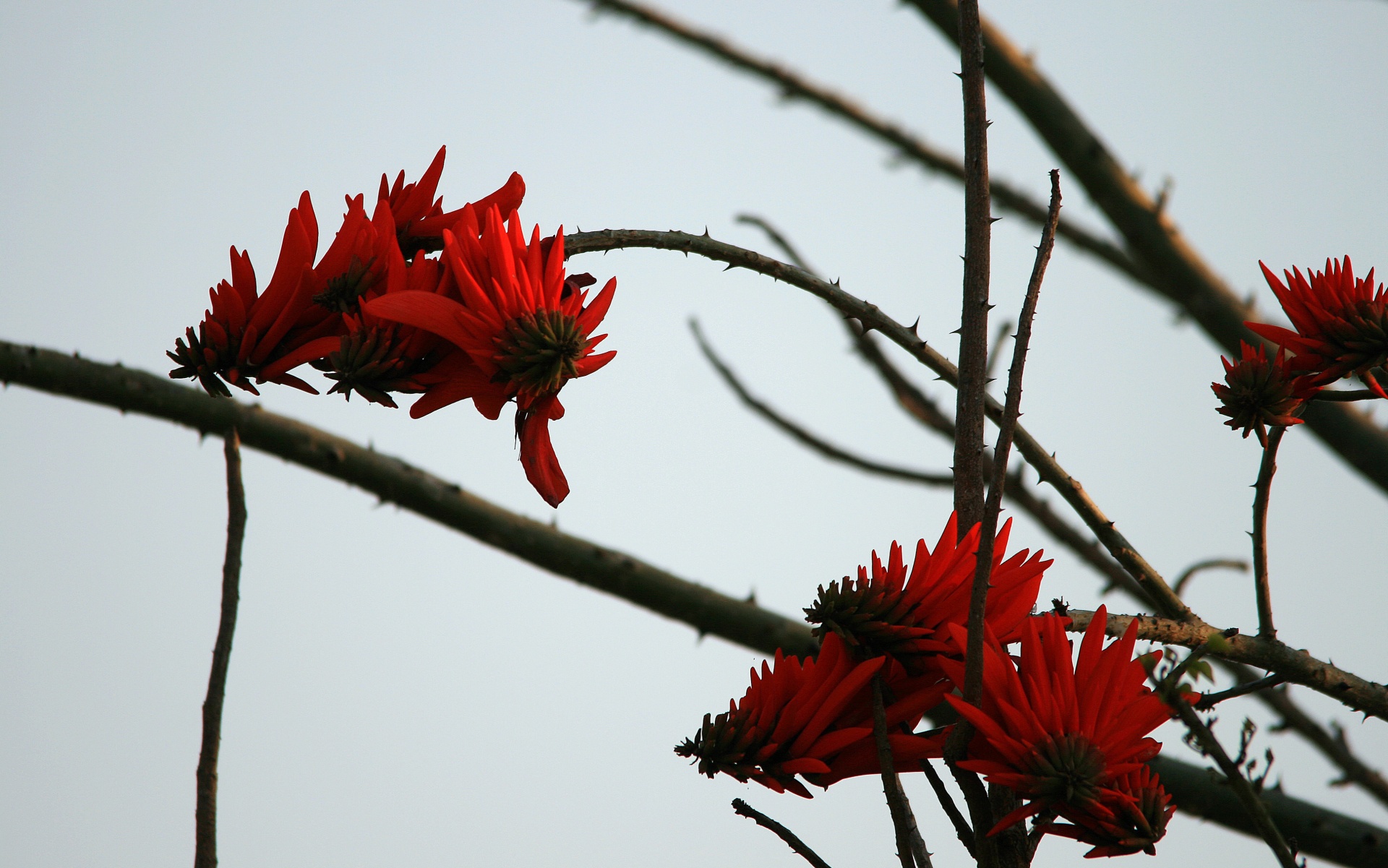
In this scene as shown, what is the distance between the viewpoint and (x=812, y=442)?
1239 mm

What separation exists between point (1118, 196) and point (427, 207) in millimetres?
1050

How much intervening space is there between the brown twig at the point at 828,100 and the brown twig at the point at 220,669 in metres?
1.17

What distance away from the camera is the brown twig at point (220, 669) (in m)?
0.50

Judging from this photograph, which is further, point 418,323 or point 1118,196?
point 1118,196

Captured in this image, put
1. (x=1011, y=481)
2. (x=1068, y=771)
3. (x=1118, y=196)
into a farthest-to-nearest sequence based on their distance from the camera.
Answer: (x=1118, y=196), (x=1011, y=481), (x=1068, y=771)

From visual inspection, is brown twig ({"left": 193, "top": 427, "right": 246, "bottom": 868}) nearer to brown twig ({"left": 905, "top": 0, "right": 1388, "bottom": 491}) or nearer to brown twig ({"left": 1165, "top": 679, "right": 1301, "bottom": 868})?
brown twig ({"left": 1165, "top": 679, "right": 1301, "bottom": 868})

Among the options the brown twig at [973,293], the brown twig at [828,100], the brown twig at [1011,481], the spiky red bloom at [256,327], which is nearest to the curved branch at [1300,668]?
the brown twig at [973,293]

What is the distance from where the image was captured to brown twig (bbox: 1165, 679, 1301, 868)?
41 cm

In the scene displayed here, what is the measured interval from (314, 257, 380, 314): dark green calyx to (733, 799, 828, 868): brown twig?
27 cm

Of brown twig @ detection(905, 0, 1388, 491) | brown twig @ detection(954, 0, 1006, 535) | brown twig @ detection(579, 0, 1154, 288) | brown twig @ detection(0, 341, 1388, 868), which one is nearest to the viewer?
brown twig @ detection(954, 0, 1006, 535)

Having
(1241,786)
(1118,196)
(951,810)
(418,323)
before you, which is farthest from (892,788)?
(1118,196)

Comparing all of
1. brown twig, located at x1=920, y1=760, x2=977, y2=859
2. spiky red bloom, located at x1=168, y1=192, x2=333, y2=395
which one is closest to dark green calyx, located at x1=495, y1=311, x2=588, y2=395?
spiky red bloom, located at x1=168, y1=192, x2=333, y2=395

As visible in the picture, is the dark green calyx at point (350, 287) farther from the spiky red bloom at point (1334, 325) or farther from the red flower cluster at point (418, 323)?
the spiky red bloom at point (1334, 325)

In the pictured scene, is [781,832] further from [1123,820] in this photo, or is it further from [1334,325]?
[1334,325]
